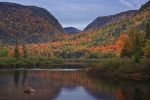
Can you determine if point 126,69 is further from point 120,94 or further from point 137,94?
point 137,94

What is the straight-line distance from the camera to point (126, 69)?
12606 centimetres

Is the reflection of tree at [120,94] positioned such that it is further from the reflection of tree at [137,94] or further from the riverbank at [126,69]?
the riverbank at [126,69]

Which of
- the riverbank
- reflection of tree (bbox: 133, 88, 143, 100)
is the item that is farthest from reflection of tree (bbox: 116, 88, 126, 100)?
the riverbank

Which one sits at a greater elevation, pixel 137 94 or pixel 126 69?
pixel 126 69

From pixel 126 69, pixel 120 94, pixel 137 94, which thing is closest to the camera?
pixel 137 94

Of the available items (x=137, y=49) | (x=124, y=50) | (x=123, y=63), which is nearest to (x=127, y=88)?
(x=123, y=63)

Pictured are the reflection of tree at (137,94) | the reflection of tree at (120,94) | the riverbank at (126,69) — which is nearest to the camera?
the reflection of tree at (137,94)

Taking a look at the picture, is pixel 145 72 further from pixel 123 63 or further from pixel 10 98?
pixel 10 98

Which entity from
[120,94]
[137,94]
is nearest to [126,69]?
[120,94]

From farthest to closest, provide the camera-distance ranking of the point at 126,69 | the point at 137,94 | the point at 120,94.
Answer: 1. the point at 126,69
2. the point at 120,94
3. the point at 137,94

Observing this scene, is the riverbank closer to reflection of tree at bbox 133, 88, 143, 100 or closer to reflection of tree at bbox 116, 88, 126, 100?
reflection of tree at bbox 116, 88, 126, 100

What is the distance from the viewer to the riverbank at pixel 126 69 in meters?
118

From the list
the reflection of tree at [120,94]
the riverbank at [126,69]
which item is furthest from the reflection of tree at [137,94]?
the riverbank at [126,69]

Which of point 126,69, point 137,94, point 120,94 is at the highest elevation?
point 126,69
